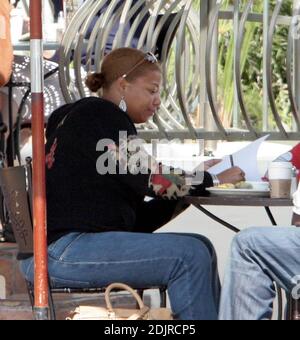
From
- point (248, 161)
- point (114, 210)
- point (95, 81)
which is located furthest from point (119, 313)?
point (95, 81)

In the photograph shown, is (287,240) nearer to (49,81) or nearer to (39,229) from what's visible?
(39,229)

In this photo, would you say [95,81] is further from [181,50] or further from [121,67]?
[181,50]

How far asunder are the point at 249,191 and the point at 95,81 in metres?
0.73

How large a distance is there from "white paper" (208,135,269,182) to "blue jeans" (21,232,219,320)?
1.47 ft

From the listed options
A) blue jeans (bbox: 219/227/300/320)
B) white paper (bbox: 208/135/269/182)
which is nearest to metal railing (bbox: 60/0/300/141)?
white paper (bbox: 208/135/269/182)

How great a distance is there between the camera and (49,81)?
584 cm

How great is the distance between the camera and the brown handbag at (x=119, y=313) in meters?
3.40

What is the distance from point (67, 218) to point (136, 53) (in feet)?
2.41

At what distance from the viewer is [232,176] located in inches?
154

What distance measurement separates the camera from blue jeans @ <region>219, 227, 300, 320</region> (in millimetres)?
3393

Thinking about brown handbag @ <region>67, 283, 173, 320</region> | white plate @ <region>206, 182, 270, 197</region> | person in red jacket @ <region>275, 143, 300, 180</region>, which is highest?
person in red jacket @ <region>275, 143, 300, 180</region>

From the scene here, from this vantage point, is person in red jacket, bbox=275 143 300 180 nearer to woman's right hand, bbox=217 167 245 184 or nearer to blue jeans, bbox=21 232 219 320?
woman's right hand, bbox=217 167 245 184
